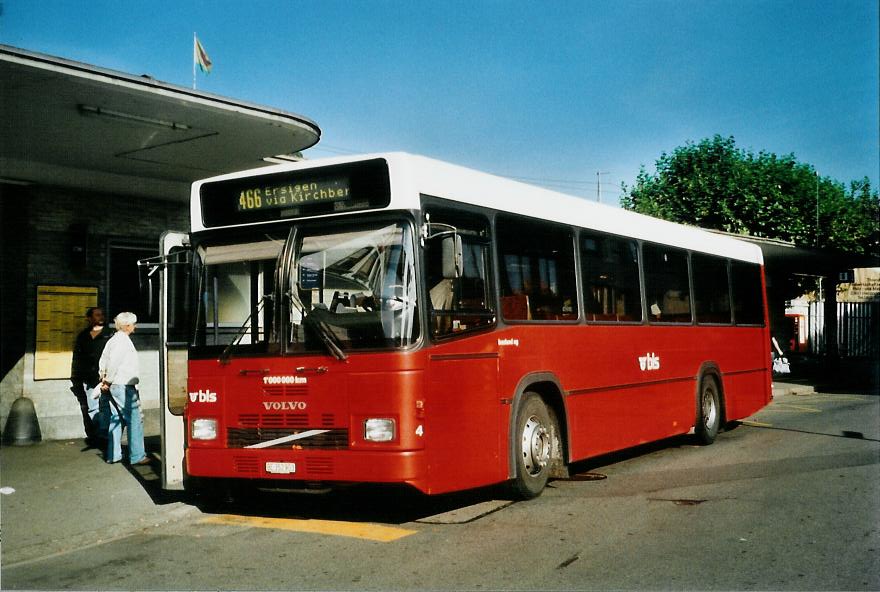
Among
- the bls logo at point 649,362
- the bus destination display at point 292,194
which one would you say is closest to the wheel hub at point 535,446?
the bls logo at point 649,362

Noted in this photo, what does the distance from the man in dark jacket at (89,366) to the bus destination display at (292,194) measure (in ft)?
18.4

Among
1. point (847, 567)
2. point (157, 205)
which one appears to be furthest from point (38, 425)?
point (847, 567)

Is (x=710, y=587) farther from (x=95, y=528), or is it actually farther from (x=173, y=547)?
(x=95, y=528)

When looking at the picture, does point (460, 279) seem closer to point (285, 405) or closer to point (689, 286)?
point (285, 405)

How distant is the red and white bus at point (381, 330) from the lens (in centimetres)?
734

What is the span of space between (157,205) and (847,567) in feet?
41.8

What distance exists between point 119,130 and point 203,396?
178 inches

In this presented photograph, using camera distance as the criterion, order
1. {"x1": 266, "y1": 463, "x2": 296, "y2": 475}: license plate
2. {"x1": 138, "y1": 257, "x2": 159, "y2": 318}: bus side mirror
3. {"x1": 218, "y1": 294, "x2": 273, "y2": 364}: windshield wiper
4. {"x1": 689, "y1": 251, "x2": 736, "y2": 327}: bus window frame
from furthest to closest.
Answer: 1. {"x1": 689, "y1": 251, "x2": 736, "y2": 327}: bus window frame
2. {"x1": 138, "y1": 257, "x2": 159, "y2": 318}: bus side mirror
3. {"x1": 218, "y1": 294, "x2": 273, "y2": 364}: windshield wiper
4. {"x1": 266, "y1": 463, "x2": 296, "y2": 475}: license plate

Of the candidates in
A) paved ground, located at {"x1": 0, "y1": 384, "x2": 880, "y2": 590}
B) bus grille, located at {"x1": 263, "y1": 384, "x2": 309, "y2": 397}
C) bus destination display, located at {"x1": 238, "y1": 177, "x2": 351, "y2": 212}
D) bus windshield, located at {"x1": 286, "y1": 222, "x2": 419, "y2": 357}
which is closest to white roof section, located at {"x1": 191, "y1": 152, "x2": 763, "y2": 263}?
bus destination display, located at {"x1": 238, "y1": 177, "x2": 351, "y2": 212}

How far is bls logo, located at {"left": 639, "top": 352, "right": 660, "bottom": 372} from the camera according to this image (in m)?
11.3

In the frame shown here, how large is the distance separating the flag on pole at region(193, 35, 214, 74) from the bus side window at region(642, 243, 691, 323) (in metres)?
7.54

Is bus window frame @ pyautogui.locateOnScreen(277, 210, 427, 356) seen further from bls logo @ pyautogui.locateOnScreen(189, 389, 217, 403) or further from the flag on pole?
the flag on pole

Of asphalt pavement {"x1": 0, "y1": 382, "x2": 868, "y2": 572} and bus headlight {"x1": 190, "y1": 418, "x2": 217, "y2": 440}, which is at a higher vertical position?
bus headlight {"x1": 190, "y1": 418, "x2": 217, "y2": 440}

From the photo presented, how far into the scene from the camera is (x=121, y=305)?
1522 centimetres
